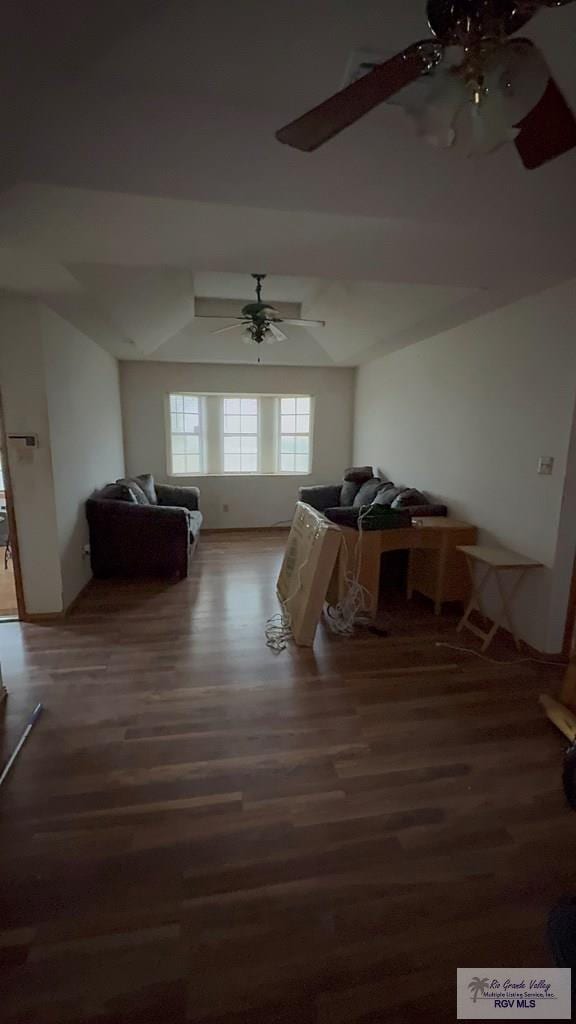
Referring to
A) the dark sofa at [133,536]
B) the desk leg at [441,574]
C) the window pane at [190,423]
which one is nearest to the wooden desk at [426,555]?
the desk leg at [441,574]

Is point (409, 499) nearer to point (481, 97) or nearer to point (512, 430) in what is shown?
point (512, 430)

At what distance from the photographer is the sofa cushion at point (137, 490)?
481 centimetres

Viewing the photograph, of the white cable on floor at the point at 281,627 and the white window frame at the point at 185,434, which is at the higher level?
the white window frame at the point at 185,434

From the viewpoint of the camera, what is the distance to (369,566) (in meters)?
3.50

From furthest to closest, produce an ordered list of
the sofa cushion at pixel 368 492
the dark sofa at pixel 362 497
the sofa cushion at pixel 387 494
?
the sofa cushion at pixel 368 492
the sofa cushion at pixel 387 494
the dark sofa at pixel 362 497

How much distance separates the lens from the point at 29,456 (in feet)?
11.1

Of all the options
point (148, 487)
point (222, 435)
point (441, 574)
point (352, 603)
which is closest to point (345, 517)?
point (352, 603)

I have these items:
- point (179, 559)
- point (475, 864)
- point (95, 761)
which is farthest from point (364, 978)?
point (179, 559)

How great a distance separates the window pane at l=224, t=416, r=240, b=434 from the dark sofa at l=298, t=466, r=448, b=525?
4.88ft

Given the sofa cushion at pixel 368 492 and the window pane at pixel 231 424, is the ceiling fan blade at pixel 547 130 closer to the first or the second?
the sofa cushion at pixel 368 492

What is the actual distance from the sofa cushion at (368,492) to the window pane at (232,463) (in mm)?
2028

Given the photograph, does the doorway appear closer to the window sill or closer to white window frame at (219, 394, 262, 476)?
the window sill

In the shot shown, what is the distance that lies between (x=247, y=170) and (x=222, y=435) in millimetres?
4998

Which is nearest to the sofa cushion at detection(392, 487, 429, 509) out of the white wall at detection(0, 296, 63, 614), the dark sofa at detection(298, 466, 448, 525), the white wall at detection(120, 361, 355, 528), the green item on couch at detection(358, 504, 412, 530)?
the dark sofa at detection(298, 466, 448, 525)
